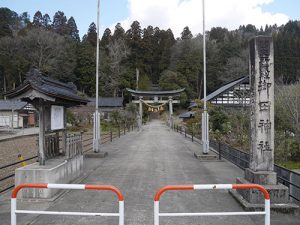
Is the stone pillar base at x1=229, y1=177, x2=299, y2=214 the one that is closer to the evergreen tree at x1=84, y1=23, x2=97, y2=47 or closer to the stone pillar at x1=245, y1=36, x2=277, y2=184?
the stone pillar at x1=245, y1=36, x2=277, y2=184

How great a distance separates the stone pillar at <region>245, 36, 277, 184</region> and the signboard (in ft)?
18.2

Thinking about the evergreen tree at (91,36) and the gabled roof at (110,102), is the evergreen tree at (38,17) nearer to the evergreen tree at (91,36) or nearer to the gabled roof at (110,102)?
the evergreen tree at (91,36)

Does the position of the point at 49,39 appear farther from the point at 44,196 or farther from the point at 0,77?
the point at 44,196

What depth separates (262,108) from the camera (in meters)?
7.46

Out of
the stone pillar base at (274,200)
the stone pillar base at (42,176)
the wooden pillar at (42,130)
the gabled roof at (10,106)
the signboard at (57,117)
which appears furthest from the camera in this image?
the gabled roof at (10,106)

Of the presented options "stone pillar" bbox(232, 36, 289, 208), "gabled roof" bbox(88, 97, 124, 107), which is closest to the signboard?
"stone pillar" bbox(232, 36, 289, 208)

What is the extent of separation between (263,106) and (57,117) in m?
5.92

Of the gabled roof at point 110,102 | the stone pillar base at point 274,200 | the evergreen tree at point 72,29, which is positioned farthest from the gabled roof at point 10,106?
the stone pillar base at point 274,200

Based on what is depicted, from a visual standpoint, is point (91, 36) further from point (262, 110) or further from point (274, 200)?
point (274, 200)

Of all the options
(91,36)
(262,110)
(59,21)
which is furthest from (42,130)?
(59,21)

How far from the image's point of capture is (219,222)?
239 inches

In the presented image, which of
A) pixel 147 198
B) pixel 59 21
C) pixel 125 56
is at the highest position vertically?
pixel 59 21

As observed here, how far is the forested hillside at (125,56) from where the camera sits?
65.4 m

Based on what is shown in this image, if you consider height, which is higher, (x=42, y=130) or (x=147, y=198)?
(x=42, y=130)
